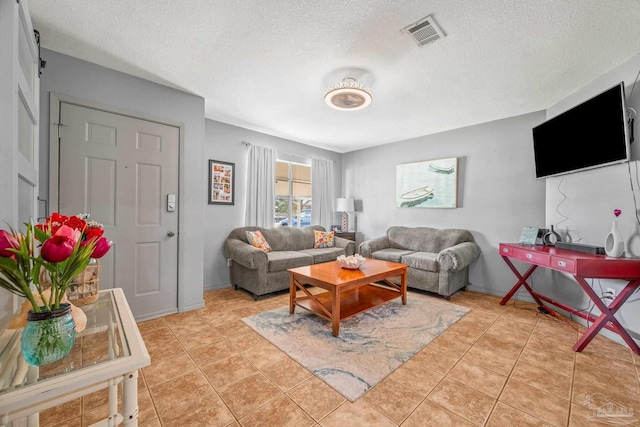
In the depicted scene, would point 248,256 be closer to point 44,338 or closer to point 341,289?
point 341,289

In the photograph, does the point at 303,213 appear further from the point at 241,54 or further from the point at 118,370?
the point at 118,370

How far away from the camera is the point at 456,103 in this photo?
10.4 feet

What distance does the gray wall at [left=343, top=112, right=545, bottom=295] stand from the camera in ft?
11.6

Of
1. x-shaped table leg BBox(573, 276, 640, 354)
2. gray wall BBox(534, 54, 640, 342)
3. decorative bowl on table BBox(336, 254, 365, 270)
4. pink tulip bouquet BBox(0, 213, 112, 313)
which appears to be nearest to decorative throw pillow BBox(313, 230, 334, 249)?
decorative bowl on table BBox(336, 254, 365, 270)

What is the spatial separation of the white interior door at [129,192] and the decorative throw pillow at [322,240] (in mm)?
2294

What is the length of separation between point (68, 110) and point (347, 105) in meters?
2.55

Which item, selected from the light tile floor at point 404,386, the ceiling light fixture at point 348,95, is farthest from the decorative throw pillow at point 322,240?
the ceiling light fixture at point 348,95

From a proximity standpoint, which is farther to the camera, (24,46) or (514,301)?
(514,301)

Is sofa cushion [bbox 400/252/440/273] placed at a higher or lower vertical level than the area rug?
higher

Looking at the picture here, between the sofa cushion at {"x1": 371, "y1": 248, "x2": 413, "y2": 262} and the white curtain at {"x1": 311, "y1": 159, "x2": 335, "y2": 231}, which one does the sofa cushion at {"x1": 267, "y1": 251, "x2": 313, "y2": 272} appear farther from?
the white curtain at {"x1": 311, "y1": 159, "x2": 335, "y2": 231}

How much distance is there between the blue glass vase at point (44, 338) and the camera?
0.78 metres

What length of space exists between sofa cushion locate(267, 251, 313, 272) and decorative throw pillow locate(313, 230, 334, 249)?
71 cm

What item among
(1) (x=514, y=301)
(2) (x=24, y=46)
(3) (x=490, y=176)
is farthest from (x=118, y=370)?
(3) (x=490, y=176)

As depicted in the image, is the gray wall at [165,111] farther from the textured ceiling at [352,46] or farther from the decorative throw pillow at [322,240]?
the decorative throw pillow at [322,240]
